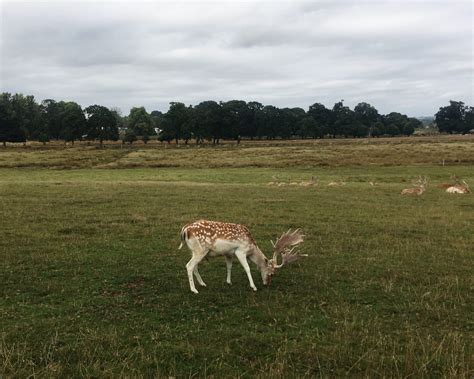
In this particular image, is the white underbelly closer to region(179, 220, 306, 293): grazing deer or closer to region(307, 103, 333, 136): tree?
region(179, 220, 306, 293): grazing deer

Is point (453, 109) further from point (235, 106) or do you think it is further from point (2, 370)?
point (2, 370)

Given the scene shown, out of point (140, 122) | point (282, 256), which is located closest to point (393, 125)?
point (140, 122)

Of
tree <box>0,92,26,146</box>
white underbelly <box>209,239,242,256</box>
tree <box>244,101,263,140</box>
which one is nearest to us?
white underbelly <box>209,239,242,256</box>

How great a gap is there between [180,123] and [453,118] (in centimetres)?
10728

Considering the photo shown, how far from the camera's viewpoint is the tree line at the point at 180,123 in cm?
11756

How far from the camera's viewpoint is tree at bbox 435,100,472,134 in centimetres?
17475

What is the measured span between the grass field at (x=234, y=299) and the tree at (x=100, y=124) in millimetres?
100612

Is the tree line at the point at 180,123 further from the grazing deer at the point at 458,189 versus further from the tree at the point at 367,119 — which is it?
the grazing deer at the point at 458,189

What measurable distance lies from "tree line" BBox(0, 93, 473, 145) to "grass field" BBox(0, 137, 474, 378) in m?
101

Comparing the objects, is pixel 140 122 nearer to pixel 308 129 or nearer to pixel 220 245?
pixel 308 129

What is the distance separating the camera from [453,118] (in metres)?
177

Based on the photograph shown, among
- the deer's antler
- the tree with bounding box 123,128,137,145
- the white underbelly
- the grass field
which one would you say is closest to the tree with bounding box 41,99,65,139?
the tree with bounding box 123,128,137,145

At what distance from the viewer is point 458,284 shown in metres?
10.2

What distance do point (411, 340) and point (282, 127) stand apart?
13896 centimetres
